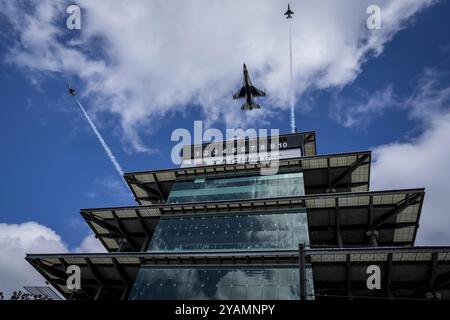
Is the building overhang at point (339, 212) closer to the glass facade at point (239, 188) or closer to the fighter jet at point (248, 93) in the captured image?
the glass facade at point (239, 188)

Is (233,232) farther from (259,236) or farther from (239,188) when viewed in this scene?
(239,188)

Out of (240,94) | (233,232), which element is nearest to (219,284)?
(233,232)

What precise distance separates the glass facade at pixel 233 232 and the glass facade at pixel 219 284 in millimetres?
2246

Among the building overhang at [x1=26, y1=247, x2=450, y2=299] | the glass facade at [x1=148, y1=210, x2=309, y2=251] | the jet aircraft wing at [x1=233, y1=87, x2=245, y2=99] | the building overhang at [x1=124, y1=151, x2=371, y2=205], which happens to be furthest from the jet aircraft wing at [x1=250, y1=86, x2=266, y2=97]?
the building overhang at [x1=26, y1=247, x2=450, y2=299]

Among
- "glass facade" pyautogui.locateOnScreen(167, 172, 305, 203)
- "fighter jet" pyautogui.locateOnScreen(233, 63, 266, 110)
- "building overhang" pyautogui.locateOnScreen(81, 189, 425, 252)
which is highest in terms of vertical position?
"fighter jet" pyautogui.locateOnScreen(233, 63, 266, 110)

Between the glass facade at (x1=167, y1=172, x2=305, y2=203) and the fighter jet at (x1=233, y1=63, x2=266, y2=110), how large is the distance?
69.0 ft

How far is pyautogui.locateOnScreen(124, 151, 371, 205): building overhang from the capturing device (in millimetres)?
36438

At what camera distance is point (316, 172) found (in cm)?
3759

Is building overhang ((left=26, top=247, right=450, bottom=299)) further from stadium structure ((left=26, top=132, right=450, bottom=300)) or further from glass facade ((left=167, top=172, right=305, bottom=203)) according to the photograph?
glass facade ((left=167, top=172, right=305, bottom=203))

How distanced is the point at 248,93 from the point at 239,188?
76.2 ft

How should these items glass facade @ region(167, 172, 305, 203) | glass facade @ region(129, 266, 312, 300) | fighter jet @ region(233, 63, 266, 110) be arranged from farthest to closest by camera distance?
1. fighter jet @ region(233, 63, 266, 110)
2. glass facade @ region(167, 172, 305, 203)
3. glass facade @ region(129, 266, 312, 300)
